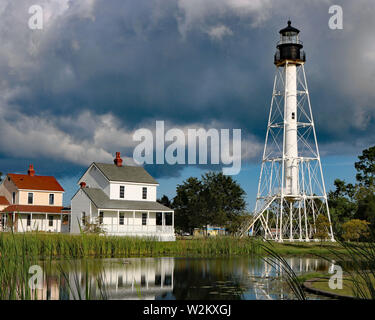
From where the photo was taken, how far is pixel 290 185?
47.1 meters

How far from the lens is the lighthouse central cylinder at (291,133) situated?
4694cm

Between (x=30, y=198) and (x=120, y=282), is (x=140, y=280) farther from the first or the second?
(x=30, y=198)

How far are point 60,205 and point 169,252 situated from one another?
24367 millimetres

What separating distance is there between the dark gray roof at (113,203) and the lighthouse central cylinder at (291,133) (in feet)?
41.6

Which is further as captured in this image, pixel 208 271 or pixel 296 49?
pixel 296 49

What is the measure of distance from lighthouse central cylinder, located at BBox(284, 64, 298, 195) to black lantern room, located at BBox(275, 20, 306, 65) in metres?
0.84

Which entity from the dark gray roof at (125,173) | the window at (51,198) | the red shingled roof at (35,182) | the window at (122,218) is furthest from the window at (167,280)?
the window at (51,198)

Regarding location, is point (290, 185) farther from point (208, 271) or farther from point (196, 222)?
point (208, 271)

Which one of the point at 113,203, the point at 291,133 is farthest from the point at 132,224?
the point at 291,133

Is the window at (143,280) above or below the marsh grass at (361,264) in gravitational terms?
below

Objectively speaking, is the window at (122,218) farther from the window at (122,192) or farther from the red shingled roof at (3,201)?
the red shingled roof at (3,201)

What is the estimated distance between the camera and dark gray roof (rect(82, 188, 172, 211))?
146ft

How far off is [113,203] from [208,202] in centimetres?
1622
